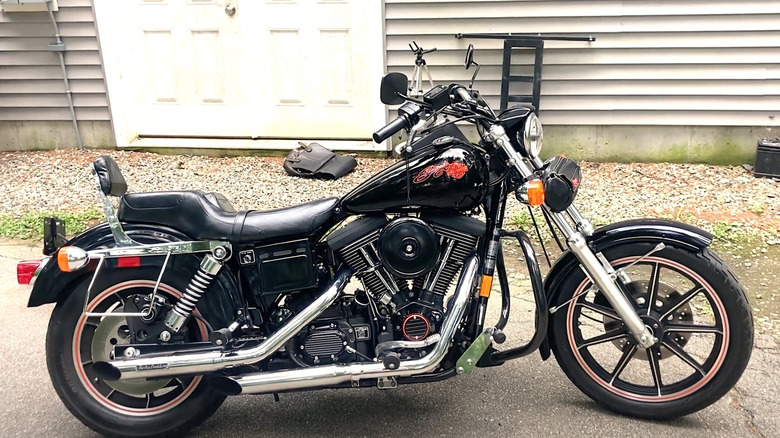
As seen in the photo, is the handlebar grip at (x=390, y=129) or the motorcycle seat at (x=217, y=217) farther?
the motorcycle seat at (x=217, y=217)

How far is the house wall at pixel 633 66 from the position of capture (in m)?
5.66

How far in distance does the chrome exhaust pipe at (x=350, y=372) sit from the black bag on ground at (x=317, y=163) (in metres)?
3.40

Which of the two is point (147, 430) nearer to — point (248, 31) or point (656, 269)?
point (656, 269)

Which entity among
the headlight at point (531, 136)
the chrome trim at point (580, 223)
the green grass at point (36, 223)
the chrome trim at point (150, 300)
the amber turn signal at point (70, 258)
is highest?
the headlight at point (531, 136)

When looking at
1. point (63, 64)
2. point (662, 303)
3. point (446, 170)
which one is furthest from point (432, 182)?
point (63, 64)

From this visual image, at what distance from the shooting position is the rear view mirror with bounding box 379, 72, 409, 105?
94.3 inches

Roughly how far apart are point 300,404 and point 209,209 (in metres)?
0.97

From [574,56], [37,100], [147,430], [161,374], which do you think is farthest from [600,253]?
[37,100]

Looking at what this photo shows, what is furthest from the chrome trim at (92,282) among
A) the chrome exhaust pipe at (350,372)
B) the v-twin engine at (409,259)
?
the v-twin engine at (409,259)

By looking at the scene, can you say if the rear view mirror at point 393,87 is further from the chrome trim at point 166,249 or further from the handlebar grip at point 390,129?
the chrome trim at point 166,249

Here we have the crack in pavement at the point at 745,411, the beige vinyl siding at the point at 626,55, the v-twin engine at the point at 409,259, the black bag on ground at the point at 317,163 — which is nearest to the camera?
the v-twin engine at the point at 409,259

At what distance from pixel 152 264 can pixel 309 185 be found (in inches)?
126

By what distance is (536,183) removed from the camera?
94.3 inches

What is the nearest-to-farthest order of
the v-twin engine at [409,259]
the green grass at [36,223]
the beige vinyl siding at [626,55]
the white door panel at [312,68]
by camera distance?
the v-twin engine at [409,259] < the green grass at [36,223] < the beige vinyl siding at [626,55] < the white door panel at [312,68]
